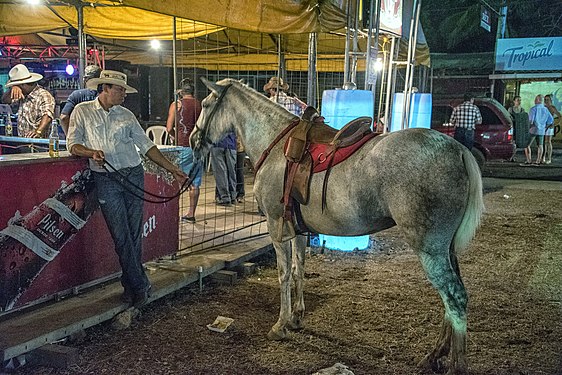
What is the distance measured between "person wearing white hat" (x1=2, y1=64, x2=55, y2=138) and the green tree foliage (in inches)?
867

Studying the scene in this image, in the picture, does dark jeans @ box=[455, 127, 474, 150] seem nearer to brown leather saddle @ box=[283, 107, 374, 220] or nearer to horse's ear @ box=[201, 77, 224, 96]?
brown leather saddle @ box=[283, 107, 374, 220]

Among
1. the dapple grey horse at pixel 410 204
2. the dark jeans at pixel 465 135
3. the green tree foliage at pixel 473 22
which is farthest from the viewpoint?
the green tree foliage at pixel 473 22

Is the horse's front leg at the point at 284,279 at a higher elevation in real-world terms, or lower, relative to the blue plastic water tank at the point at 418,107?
lower

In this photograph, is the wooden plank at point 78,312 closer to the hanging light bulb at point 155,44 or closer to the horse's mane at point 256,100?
the horse's mane at point 256,100

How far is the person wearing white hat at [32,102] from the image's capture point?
705 centimetres

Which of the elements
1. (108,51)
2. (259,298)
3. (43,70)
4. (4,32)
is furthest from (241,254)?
(43,70)

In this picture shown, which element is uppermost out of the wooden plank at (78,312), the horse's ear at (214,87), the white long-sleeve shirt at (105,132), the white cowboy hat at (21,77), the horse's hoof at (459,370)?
the white cowboy hat at (21,77)

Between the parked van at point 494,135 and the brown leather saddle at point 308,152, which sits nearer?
the brown leather saddle at point 308,152

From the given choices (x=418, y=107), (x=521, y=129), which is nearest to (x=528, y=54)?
(x=521, y=129)

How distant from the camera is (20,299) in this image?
4.20 meters

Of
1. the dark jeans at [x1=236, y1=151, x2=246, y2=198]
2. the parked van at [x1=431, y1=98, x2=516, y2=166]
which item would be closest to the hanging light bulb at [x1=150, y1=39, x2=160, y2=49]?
the dark jeans at [x1=236, y1=151, x2=246, y2=198]

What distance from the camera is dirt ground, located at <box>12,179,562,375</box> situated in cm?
398

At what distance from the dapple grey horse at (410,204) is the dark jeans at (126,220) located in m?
1.09

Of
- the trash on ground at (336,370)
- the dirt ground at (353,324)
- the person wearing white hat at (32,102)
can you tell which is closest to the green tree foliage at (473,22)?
the dirt ground at (353,324)
